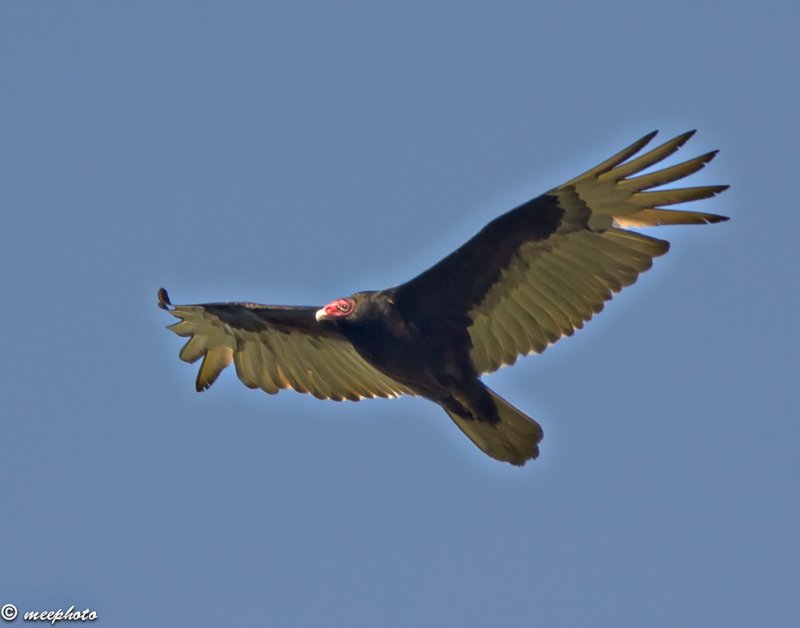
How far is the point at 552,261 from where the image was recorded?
430 inches

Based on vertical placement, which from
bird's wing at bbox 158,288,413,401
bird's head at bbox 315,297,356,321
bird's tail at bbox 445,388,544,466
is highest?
bird's wing at bbox 158,288,413,401

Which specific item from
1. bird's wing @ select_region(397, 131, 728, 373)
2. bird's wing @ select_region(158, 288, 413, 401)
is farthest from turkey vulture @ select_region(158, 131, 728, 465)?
bird's wing @ select_region(158, 288, 413, 401)

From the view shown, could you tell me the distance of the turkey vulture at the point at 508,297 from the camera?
10.6m

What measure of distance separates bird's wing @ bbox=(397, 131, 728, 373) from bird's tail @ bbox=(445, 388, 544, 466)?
39cm

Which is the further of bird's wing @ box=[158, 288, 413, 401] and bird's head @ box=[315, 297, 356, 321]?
bird's wing @ box=[158, 288, 413, 401]

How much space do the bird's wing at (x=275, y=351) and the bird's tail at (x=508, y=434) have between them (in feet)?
3.63

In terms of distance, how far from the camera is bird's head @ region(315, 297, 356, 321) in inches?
430

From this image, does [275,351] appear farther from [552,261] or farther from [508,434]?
[552,261]

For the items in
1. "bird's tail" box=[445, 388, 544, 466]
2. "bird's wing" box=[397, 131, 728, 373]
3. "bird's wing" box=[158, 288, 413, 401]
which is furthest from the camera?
"bird's wing" box=[158, 288, 413, 401]

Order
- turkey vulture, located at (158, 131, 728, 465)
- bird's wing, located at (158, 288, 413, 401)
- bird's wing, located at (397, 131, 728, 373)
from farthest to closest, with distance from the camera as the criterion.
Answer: bird's wing, located at (158, 288, 413, 401), turkey vulture, located at (158, 131, 728, 465), bird's wing, located at (397, 131, 728, 373)

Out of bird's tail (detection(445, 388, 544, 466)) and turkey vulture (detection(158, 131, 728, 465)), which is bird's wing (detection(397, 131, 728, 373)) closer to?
turkey vulture (detection(158, 131, 728, 465))

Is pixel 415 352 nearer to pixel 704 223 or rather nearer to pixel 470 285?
pixel 470 285

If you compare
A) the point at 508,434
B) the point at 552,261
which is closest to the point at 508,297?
the point at 552,261

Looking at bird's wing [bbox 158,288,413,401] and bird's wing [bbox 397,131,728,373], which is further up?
bird's wing [bbox 158,288,413,401]
